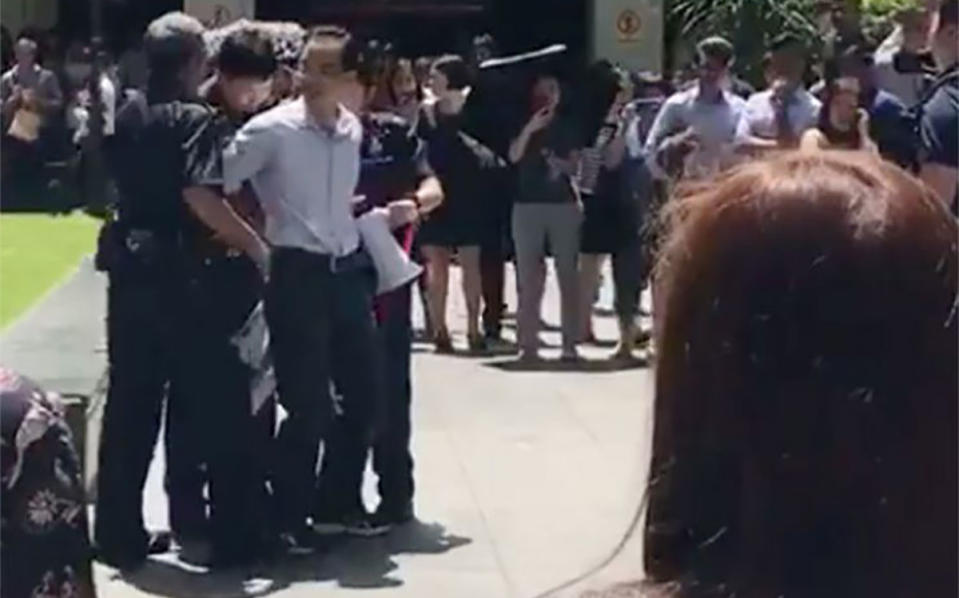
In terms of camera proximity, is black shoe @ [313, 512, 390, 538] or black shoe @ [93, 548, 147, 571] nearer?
black shoe @ [93, 548, 147, 571]

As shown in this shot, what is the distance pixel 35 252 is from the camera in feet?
68.6

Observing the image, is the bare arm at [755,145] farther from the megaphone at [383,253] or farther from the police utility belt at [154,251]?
the police utility belt at [154,251]

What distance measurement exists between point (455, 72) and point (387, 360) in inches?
216

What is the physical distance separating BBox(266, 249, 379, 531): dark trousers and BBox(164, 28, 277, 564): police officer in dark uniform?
11cm

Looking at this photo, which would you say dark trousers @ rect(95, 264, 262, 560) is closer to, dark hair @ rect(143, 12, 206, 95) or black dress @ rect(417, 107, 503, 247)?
dark hair @ rect(143, 12, 206, 95)

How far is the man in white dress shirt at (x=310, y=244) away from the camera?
8062 millimetres

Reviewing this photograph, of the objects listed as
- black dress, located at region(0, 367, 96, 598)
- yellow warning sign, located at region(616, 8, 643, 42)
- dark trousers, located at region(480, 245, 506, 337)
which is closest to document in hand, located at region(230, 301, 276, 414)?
black dress, located at region(0, 367, 96, 598)

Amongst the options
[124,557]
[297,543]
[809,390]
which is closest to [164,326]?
[124,557]

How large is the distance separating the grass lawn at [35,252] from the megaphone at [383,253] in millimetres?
6187

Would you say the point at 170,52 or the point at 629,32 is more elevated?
the point at 170,52

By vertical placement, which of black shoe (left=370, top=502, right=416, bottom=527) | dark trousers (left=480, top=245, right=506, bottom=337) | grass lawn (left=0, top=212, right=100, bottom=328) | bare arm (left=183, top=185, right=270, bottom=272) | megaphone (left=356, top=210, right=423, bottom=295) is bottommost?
grass lawn (left=0, top=212, right=100, bottom=328)

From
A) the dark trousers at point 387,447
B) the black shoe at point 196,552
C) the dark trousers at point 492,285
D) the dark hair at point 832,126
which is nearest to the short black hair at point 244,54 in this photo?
the dark trousers at point 387,447

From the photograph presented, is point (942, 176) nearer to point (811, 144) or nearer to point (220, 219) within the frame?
point (220, 219)

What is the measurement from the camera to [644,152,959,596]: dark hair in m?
2.04
